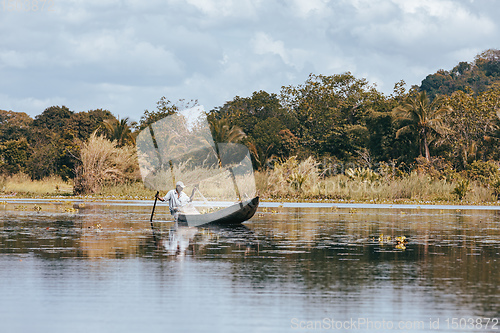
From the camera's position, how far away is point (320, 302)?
32.7 feet

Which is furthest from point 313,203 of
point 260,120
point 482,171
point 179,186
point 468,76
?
point 468,76

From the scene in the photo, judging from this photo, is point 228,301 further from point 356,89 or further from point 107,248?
point 356,89

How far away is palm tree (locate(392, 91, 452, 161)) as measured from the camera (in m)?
56.0

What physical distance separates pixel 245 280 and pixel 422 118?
47.2 meters

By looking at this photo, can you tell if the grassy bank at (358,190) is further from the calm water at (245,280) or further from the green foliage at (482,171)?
Result: the calm water at (245,280)

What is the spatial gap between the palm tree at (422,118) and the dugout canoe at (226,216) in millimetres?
34234

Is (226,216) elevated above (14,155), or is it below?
below

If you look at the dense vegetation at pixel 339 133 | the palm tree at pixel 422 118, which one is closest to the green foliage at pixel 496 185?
the dense vegetation at pixel 339 133

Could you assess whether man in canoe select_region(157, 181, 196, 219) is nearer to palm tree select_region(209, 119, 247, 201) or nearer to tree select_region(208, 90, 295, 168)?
tree select_region(208, 90, 295, 168)

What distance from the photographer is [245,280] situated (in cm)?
1191

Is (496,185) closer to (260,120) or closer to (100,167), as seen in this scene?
(100,167)

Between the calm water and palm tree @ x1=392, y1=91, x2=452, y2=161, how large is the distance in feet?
116

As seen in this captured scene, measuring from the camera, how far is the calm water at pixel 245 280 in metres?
8.85

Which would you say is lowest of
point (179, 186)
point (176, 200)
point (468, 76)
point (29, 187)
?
point (176, 200)
